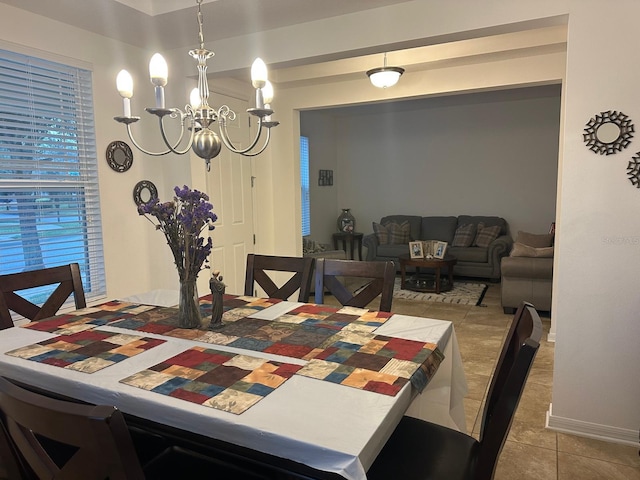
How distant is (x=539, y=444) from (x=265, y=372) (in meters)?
1.72

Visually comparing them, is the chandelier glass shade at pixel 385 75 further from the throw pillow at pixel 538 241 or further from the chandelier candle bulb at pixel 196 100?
the throw pillow at pixel 538 241

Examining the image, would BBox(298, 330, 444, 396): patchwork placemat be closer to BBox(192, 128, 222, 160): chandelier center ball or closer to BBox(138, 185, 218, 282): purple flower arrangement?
BBox(138, 185, 218, 282): purple flower arrangement

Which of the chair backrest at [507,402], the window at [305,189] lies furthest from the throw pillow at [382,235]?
the chair backrest at [507,402]

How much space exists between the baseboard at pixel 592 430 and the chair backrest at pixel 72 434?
2347mm

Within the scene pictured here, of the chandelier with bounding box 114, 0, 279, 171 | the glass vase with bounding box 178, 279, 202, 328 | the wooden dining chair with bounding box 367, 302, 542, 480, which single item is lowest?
the wooden dining chair with bounding box 367, 302, 542, 480

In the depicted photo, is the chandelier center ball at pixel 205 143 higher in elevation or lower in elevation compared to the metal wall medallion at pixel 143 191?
higher

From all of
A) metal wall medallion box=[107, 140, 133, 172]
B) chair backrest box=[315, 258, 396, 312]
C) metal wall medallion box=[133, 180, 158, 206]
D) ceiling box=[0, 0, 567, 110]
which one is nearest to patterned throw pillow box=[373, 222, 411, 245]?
ceiling box=[0, 0, 567, 110]

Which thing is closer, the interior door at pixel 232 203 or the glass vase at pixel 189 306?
the glass vase at pixel 189 306

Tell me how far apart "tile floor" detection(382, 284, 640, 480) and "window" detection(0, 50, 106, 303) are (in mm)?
2776

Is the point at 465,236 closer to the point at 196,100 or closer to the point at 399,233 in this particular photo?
the point at 399,233


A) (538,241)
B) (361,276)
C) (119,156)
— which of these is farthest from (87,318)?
(538,241)

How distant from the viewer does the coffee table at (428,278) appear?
5605mm

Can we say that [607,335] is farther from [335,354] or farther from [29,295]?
[29,295]

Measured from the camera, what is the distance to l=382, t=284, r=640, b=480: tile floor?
2104mm
